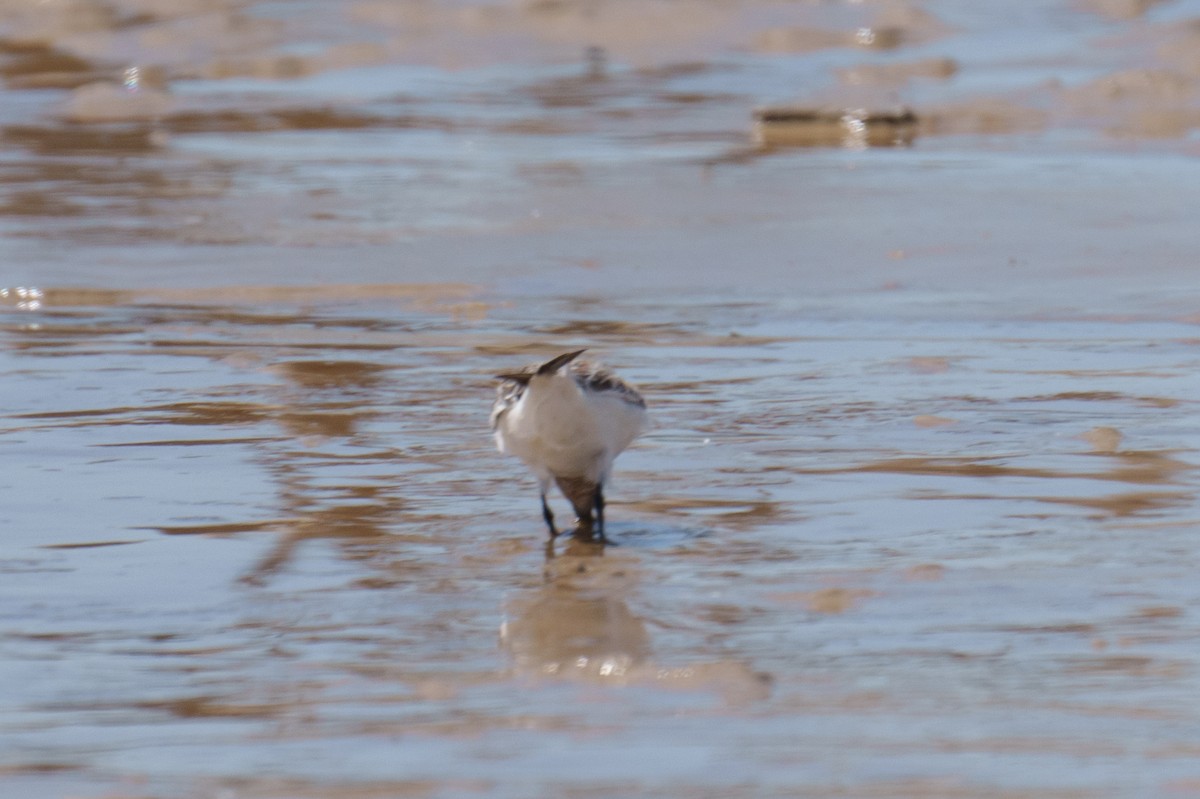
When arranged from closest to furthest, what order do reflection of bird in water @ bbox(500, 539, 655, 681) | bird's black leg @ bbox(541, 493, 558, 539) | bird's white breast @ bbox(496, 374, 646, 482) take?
reflection of bird in water @ bbox(500, 539, 655, 681) < bird's white breast @ bbox(496, 374, 646, 482) < bird's black leg @ bbox(541, 493, 558, 539)

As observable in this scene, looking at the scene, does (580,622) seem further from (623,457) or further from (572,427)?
(623,457)

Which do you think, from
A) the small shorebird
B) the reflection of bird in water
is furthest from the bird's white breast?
the reflection of bird in water

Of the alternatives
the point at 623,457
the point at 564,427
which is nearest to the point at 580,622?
the point at 564,427

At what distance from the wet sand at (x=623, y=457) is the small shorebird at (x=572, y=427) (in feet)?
0.57

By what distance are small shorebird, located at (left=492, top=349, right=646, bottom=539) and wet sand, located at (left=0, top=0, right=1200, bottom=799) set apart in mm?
174

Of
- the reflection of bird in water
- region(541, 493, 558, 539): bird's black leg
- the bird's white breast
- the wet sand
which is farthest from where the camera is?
region(541, 493, 558, 539): bird's black leg

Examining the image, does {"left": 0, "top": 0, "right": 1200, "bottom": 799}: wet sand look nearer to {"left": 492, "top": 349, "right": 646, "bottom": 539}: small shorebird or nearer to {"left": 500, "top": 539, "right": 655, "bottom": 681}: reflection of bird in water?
{"left": 500, "top": 539, "right": 655, "bottom": 681}: reflection of bird in water

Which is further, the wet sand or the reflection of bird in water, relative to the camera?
the reflection of bird in water

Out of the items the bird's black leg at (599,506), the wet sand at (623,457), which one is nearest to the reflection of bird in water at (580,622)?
the wet sand at (623,457)

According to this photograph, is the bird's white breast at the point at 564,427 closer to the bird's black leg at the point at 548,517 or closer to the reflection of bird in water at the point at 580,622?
the bird's black leg at the point at 548,517

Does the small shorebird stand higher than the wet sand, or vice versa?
the small shorebird

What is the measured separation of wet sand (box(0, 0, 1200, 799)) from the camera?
3645 mm

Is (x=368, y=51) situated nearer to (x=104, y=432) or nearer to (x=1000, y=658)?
(x=104, y=432)

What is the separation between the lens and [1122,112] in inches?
553
